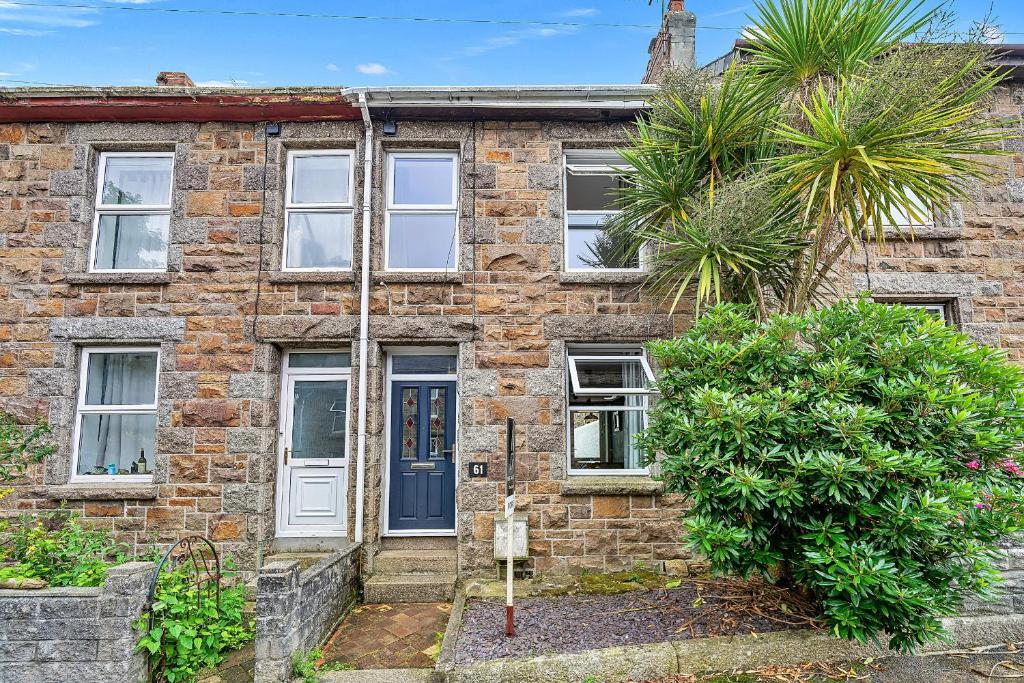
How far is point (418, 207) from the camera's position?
6.66 m

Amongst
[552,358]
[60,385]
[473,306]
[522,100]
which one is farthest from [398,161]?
[60,385]

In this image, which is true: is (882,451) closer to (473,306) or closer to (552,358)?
(552,358)

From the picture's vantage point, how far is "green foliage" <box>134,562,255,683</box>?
3.86 metres

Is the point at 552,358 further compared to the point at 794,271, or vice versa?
the point at 552,358

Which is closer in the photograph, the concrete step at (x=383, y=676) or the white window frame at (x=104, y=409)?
the concrete step at (x=383, y=676)

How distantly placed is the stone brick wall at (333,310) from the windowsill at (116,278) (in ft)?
0.08

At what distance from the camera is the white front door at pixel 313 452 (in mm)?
6316

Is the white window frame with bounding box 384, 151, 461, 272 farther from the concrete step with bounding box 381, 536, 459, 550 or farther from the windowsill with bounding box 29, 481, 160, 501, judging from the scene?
the windowsill with bounding box 29, 481, 160, 501

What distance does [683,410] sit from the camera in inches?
169

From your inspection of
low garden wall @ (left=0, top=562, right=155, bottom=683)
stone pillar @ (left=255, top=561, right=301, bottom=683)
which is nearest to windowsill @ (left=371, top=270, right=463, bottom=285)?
stone pillar @ (left=255, top=561, right=301, bottom=683)

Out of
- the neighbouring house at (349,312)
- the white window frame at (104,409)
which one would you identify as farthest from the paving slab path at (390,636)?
the white window frame at (104,409)

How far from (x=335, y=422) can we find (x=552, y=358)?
2.79 meters

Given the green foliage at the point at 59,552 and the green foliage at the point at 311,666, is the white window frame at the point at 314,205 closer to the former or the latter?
the green foliage at the point at 59,552

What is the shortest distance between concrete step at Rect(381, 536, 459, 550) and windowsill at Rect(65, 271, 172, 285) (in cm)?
405
